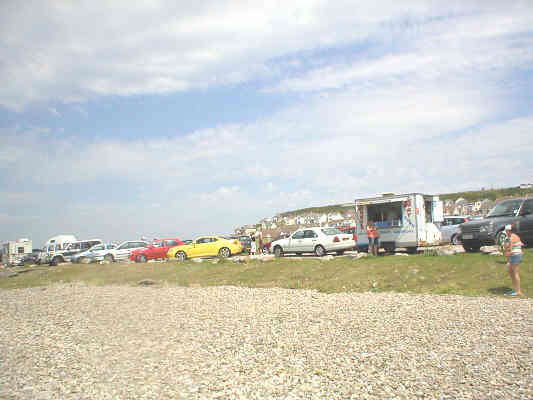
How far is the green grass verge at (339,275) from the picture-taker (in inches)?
502

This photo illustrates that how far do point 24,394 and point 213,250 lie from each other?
19868 mm

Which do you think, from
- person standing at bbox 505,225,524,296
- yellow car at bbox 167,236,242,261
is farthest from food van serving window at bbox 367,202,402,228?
person standing at bbox 505,225,524,296

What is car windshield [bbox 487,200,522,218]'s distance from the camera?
16.7 meters

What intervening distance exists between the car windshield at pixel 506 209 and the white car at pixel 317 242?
6988mm

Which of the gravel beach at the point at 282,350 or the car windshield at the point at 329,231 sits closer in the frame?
the gravel beach at the point at 282,350

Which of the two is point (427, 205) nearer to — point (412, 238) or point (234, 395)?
point (412, 238)

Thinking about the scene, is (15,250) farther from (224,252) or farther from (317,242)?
(317,242)

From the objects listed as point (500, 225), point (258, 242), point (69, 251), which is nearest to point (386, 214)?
point (500, 225)

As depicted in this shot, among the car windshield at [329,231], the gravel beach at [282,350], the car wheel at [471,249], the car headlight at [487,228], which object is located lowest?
the gravel beach at [282,350]

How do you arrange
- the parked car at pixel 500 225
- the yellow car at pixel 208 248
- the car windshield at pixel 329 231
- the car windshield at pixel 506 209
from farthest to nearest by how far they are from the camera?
the yellow car at pixel 208 248
the car windshield at pixel 329 231
the car windshield at pixel 506 209
the parked car at pixel 500 225

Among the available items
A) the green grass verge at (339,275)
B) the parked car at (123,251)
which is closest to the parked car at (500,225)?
the green grass verge at (339,275)

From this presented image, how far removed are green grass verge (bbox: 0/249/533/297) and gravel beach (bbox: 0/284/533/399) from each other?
1.34 metres

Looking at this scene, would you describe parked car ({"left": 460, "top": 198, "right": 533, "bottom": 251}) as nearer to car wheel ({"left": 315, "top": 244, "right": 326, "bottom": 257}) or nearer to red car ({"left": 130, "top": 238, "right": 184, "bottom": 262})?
car wheel ({"left": 315, "top": 244, "right": 326, "bottom": 257})

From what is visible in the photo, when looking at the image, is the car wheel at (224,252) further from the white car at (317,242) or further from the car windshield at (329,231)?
the car windshield at (329,231)
